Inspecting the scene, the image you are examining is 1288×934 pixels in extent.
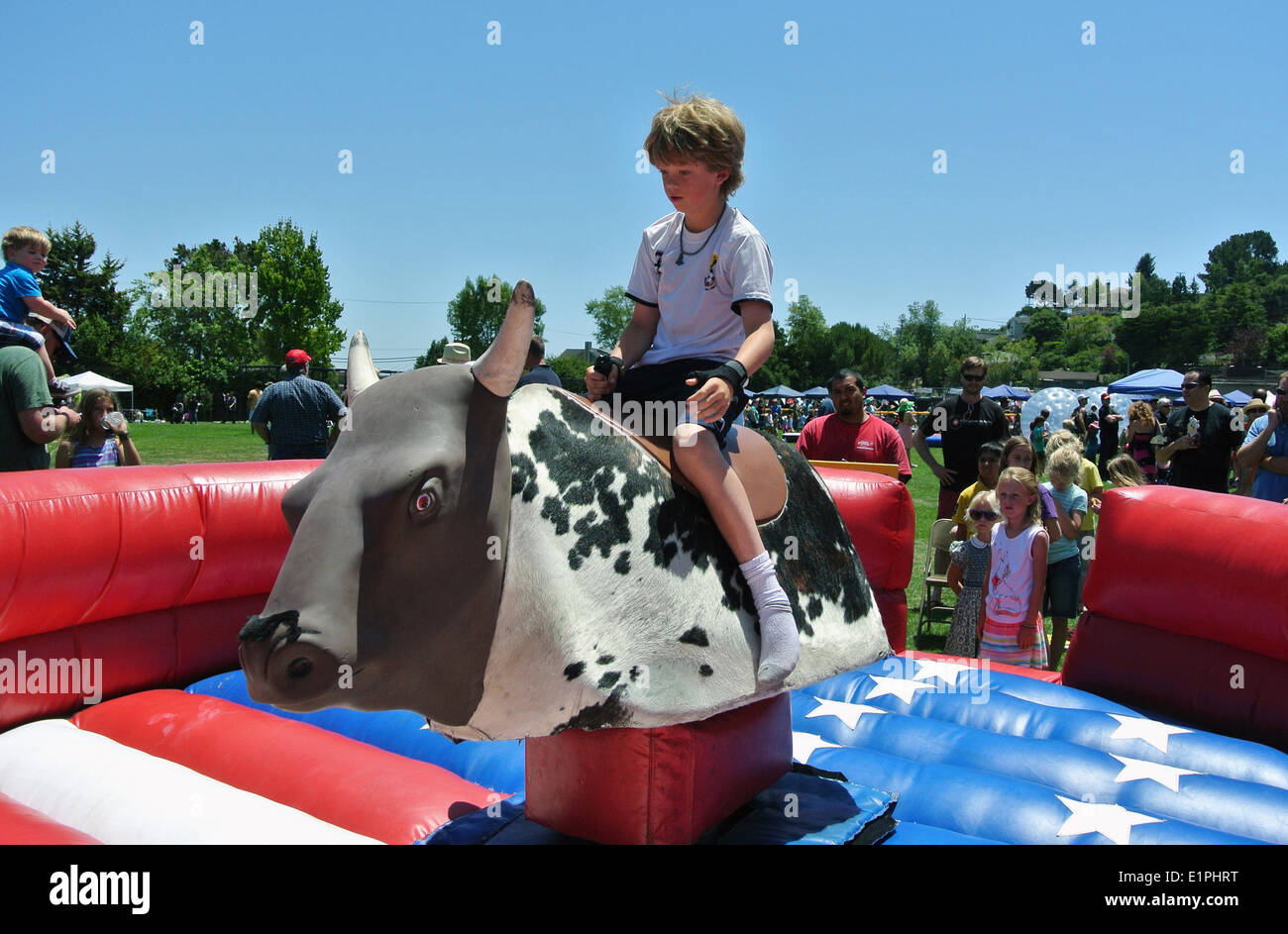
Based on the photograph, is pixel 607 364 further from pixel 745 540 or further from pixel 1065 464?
pixel 1065 464

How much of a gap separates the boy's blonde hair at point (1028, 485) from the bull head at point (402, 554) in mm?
4022

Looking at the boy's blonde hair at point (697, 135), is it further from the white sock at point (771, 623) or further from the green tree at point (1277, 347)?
the green tree at point (1277, 347)

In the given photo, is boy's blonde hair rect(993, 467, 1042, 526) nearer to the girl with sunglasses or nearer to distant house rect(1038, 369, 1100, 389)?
the girl with sunglasses

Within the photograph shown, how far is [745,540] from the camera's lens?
1978 millimetres

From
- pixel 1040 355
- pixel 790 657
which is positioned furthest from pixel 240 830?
pixel 1040 355

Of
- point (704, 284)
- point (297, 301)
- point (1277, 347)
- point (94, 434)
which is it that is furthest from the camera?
point (1277, 347)

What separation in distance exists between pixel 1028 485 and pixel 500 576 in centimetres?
411

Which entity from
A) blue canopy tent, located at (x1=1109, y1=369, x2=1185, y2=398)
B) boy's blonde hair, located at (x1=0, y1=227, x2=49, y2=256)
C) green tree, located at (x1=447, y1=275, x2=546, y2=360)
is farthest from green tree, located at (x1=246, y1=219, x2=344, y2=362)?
boy's blonde hair, located at (x1=0, y1=227, x2=49, y2=256)

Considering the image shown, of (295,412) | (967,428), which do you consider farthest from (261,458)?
(967,428)

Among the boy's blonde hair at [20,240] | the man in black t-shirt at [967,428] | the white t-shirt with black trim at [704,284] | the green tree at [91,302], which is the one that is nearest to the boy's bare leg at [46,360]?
the boy's blonde hair at [20,240]

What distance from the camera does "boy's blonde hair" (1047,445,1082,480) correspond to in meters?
6.34

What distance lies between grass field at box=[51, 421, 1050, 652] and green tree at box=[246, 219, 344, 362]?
985cm

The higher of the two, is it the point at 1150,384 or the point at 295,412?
the point at 1150,384
